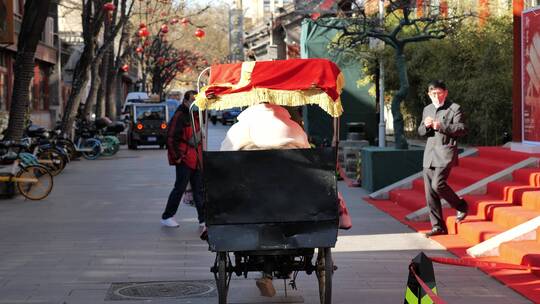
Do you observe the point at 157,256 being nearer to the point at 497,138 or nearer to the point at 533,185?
the point at 533,185

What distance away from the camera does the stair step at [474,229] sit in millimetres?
11250

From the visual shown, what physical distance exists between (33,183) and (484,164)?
27.1 feet

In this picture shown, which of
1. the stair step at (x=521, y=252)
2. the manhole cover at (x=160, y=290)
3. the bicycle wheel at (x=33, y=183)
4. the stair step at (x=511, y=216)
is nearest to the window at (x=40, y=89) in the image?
the bicycle wheel at (x=33, y=183)

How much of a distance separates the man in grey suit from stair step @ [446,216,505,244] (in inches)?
8.6

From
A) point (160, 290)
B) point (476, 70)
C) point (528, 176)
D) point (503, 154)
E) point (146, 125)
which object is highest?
point (476, 70)

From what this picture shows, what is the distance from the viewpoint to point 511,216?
37.7 ft

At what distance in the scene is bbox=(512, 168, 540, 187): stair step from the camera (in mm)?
12781

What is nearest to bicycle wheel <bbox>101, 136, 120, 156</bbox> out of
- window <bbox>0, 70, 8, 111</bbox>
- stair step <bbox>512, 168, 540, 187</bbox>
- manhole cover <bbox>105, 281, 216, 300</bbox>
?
window <bbox>0, 70, 8, 111</bbox>

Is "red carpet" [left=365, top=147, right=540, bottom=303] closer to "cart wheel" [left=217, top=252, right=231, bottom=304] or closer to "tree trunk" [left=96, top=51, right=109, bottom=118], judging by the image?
"cart wheel" [left=217, top=252, right=231, bottom=304]

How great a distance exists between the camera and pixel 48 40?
44.3 metres

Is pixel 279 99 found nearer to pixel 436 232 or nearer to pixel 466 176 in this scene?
pixel 436 232

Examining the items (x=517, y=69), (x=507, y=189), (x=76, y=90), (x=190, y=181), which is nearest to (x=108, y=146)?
(x=76, y=90)

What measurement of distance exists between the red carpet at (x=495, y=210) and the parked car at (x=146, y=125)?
2297cm

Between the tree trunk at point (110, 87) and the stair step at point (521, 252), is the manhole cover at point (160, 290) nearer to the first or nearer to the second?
the stair step at point (521, 252)
